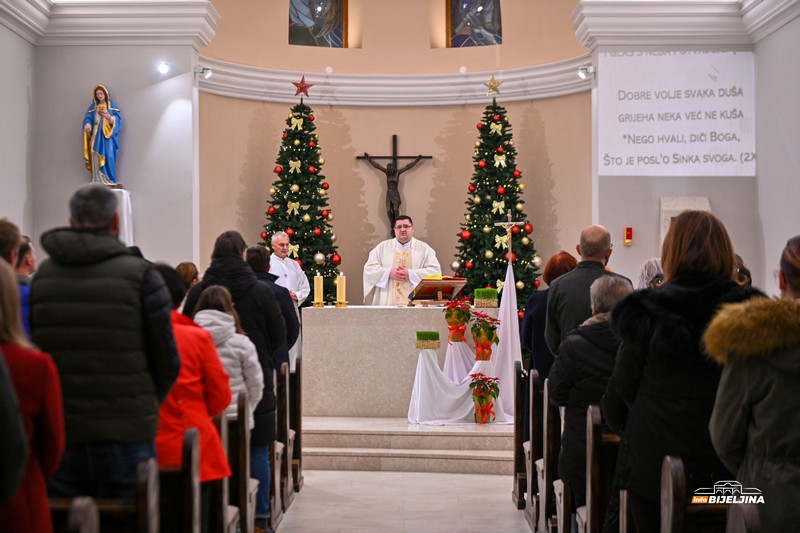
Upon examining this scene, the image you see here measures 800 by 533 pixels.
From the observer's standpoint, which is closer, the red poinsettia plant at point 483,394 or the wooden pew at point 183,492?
the wooden pew at point 183,492

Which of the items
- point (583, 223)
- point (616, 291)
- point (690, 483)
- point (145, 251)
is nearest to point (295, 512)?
point (616, 291)

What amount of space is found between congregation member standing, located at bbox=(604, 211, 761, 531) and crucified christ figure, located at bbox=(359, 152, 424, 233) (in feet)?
31.6

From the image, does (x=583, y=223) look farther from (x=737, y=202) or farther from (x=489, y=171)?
(x=737, y=202)

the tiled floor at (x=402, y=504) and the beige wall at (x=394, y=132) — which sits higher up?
the beige wall at (x=394, y=132)

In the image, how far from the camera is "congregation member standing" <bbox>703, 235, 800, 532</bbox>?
265 cm

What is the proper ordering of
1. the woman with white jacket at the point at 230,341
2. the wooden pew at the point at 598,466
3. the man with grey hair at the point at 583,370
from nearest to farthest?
the wooden pew at the point at 598,466, the man with grey hair at the point at 583,370, the woman with white jacket at the point at 230,341

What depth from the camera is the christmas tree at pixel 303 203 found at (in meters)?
11.5

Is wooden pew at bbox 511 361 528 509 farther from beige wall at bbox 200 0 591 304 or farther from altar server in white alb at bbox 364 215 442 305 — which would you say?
beige wall at bbox 200 0 591 304

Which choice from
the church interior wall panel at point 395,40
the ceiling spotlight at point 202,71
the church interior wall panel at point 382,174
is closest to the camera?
the ceiling spotlight at point 202,71

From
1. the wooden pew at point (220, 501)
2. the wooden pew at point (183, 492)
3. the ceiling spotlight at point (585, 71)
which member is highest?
the ceiling spotlight at point (585, 71)

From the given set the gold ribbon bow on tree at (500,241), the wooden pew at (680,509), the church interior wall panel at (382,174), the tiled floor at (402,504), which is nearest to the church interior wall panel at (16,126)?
the church interior wall panel at (382,174)

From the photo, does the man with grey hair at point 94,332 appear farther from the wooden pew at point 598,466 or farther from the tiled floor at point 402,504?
the tiled floor at point 402,504

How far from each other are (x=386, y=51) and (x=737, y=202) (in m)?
5.56

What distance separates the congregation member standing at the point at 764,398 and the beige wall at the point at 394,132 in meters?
9.31
